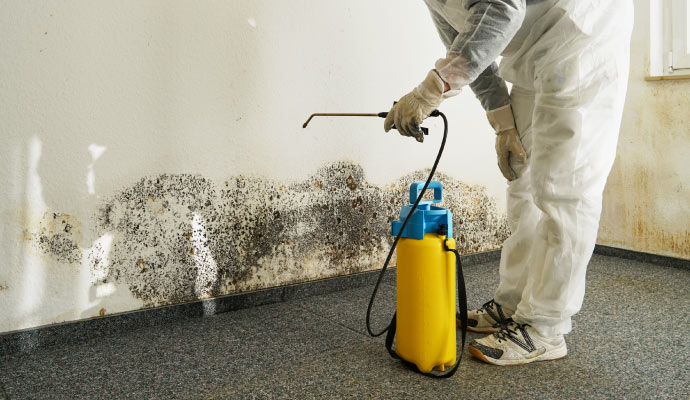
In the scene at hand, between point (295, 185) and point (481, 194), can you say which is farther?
point (481, 194)

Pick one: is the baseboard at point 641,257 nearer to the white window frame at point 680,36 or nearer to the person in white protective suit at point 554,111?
the white window frame at point 680,36

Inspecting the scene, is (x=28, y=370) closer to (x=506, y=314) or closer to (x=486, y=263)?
(x=506, y=314)

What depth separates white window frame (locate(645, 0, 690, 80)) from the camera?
2381 mm

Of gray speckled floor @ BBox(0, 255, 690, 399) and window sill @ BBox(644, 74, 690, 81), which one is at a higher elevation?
window sill @ BBox(644, 74, 690, 81)

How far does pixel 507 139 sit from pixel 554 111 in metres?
0.28

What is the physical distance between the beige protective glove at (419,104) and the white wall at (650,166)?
176cm

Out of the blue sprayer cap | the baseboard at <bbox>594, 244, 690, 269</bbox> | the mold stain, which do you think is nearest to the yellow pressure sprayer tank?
the blue sprayer cap

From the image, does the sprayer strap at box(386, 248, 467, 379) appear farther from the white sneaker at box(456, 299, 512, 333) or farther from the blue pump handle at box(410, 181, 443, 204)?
the white sneaker at box(456, 299, 512, 333)

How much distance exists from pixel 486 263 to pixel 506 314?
1015mm

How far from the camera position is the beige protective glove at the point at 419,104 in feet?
3.92

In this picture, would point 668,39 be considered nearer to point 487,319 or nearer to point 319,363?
point 487,319

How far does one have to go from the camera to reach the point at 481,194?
255cm

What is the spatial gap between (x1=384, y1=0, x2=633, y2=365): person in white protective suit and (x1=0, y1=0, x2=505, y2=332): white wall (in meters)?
0.73

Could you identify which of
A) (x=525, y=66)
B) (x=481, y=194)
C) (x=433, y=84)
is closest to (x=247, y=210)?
(x=433, y=84)
